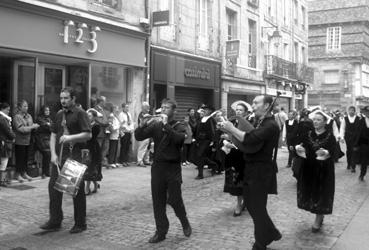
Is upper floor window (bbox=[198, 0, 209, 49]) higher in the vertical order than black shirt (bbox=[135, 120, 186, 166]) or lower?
higher

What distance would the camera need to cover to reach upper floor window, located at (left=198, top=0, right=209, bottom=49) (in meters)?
17.5

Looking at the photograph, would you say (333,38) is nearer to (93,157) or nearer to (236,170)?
(93,157)

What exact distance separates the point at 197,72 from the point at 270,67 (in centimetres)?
791

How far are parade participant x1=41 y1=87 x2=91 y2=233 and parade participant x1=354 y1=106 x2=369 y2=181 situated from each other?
7.53 meters

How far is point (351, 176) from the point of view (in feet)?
39.0

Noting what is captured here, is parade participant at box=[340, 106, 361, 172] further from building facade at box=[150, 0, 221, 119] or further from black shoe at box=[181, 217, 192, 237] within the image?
black shoe at box=[181, 217, 192, 237]

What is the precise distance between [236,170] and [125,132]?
6508mm

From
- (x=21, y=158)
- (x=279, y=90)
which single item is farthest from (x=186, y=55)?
(x=279, y=90)

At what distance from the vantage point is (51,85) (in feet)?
38.3

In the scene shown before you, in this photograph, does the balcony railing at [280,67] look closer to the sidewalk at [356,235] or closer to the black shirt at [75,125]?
the sidewalk at [356,235]

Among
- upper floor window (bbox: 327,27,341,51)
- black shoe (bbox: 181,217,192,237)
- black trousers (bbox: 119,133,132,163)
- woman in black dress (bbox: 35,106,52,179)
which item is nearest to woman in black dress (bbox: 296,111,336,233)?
black shoe (bbox: 181,217,192,237)

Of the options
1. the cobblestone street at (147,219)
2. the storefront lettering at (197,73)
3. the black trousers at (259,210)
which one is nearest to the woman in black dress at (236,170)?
the cobblestone street at (147,219)

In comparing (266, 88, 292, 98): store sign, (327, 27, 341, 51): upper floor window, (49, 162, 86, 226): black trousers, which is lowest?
(49, 162, 86, 226): black trousers

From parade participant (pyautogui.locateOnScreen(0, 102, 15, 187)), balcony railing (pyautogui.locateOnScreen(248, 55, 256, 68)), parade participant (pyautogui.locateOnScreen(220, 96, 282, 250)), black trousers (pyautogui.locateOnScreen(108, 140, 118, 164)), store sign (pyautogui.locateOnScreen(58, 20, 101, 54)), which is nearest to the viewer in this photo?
parade participant (pyautogui.locateOnScreen(220, 96, 282, 250))
